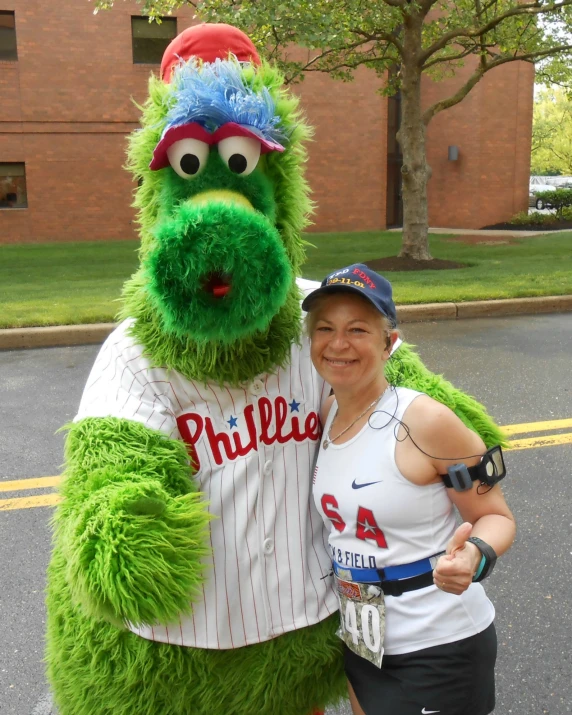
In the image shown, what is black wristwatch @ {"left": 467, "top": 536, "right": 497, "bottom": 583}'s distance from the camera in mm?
1388

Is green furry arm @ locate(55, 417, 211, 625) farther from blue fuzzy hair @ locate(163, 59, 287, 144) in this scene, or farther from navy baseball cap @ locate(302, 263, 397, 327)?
blue fuzzy hair @ locate(163, 59, 287, 144)

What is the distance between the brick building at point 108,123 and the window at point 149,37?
27mm

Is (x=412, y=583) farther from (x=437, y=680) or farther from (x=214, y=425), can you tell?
(x=214, y=425)

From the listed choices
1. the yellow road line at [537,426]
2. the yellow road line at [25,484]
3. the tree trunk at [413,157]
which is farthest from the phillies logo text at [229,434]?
the tree trunk at [413,157]

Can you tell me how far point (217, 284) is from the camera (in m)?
1.38

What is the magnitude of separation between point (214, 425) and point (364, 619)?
54 cm

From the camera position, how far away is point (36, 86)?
18.3 m

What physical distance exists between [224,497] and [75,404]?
13.8 ft

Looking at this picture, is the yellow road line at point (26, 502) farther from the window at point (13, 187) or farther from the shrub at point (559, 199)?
the shrub at point (559, 199)

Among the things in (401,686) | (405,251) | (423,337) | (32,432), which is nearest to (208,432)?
(401,686)

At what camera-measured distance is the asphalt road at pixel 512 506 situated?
2537 mm

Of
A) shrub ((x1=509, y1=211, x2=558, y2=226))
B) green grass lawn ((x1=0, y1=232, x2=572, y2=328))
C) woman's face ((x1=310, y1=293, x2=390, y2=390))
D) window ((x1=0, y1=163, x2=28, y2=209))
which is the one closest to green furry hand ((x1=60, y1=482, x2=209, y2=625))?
woman's face ((x1=310, y1=293, x2=390, y2=390))

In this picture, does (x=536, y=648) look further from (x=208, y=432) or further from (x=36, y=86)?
(x=36, y=86)

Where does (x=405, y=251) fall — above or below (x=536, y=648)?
above
